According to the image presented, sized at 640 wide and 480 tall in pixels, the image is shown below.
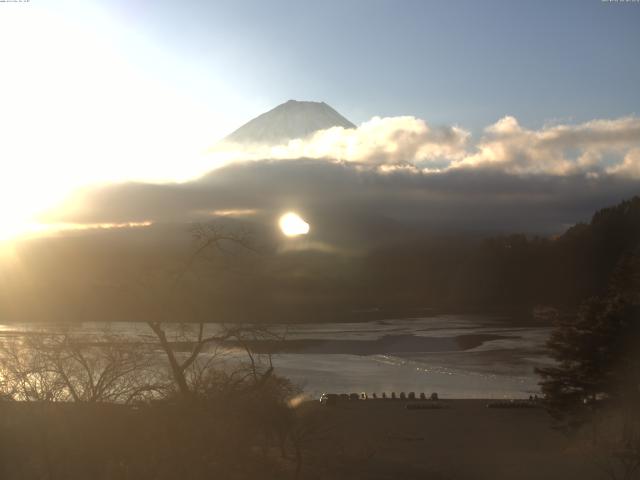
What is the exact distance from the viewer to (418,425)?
2433 centimetres

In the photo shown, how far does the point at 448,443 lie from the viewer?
21.6 meters

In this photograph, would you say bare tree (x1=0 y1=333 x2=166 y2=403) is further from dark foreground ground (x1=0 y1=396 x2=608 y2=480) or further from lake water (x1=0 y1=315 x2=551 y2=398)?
lake water (x1=0 y1=315 x2=551 y2=398)

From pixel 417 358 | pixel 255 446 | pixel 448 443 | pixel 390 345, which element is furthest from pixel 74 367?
pixel 390 345

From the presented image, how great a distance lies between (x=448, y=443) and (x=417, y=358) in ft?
79.2

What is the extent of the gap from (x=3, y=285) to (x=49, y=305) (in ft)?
31.1

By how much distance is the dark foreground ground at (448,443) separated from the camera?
661 inches

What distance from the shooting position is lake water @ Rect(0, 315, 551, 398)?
113 ft

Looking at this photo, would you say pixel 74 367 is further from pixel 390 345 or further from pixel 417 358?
pixel 390 345

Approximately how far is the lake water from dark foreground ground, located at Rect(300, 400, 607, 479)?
5383 millimetres

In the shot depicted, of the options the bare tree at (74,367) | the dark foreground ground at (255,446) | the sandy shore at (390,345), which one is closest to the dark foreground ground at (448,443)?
the dark foreground ground at (255,446)

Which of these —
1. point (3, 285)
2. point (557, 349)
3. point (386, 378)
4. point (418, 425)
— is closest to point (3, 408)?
point (3, 285)

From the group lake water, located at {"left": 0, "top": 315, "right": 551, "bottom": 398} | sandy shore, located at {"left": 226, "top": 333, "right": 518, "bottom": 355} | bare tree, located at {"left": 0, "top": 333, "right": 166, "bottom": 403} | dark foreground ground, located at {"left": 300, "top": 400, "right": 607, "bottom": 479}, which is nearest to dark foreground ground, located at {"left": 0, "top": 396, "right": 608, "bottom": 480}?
dark foreground ground, located at {"left": 300, "top": 400, "right": 607, "bottom": 479}

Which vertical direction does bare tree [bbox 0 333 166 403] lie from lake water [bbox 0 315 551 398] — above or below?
above

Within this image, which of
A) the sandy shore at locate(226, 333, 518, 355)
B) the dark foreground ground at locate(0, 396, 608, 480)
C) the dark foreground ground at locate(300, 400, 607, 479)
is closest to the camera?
the dark foreground ground at locate(0, 396, 608, 480)
